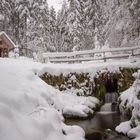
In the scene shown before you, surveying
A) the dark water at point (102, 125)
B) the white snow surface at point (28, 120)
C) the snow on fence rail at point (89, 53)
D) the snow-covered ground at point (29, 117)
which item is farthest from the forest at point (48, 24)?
the white snow surface at point (28, 120)

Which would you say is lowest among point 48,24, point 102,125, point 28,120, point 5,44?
point 102,125

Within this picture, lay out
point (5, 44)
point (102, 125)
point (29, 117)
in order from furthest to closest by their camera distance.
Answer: point (5, 44), point (102, 125), point (29, 117)

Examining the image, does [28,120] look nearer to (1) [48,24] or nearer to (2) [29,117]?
(2) [29,117]

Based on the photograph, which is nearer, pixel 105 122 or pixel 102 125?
pixel 102 125

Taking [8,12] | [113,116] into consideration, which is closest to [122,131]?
[113,116]

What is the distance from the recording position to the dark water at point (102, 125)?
1170cm

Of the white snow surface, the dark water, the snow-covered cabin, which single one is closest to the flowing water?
the dark water

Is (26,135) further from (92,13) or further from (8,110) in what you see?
(92,13)

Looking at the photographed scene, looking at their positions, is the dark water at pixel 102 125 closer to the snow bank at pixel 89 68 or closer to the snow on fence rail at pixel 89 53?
the snow bank at pixel 89 68

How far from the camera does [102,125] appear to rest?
49.4 feet

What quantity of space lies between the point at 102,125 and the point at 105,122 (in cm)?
63

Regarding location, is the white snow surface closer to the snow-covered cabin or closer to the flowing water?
→ the flowing water

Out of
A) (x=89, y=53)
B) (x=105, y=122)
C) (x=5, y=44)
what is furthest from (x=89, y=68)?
(x=5, y=44)

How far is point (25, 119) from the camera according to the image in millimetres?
8836
